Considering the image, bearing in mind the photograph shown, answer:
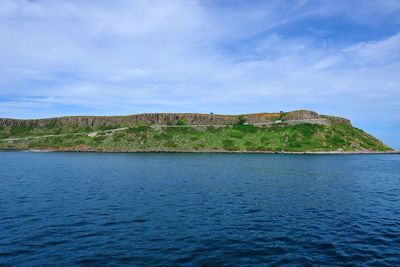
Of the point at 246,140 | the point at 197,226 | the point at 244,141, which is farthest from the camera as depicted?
the point at 246,140

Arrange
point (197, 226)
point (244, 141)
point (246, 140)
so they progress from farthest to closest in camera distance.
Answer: point (246, 140) < point (244, 141) < point (197, 226)

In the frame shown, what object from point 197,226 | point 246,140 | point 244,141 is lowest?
point 197,226

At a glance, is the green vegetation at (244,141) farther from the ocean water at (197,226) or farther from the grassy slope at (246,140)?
the ocean water at (197,226)

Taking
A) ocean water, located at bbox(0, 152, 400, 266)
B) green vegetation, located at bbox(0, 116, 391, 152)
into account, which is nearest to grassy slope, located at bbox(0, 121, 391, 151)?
green vegetation, located at bbox(0, 116, 391, 152)

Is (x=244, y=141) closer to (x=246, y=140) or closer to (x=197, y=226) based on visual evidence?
(x=246, y=140)

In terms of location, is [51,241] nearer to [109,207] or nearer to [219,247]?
[109,207]

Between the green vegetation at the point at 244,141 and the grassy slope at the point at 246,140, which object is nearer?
the green vegetation at the point at 244,141

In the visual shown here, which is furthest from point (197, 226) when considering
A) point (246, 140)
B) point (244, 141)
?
point (246, 140)

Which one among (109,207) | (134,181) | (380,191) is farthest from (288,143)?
(109,207)

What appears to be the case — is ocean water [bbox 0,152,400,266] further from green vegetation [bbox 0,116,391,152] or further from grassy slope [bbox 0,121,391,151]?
grassy slope [bbox 0,121,391,151]

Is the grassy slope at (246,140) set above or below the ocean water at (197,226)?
above

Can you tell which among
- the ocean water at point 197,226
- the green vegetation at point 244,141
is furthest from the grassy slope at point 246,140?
the ocean water at point 197,226

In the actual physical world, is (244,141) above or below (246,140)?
below

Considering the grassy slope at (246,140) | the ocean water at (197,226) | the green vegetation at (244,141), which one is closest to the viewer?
the ocean water at (197,226)
